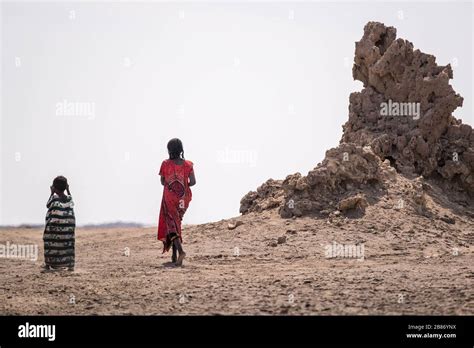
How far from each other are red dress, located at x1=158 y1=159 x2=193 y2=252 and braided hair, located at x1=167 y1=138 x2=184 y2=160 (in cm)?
11

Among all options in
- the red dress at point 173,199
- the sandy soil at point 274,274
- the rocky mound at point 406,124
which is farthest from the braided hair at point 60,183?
the rocky mound at point 406,124

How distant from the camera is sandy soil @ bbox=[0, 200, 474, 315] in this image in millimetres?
6539

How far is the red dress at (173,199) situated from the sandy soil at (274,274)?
53 cm

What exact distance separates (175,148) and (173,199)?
2.53ft

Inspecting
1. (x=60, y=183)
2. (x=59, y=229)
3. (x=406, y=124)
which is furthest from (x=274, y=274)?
(x=406, y=124)

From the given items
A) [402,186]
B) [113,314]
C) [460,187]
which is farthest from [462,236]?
[113,314]

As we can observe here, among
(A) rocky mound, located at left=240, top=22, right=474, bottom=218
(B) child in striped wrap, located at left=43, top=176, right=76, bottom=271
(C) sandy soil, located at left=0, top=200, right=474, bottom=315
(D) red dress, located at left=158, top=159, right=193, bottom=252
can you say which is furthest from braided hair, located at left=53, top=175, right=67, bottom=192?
(A) rocky mound, located at left=240, top=22, right=474, bottom=218

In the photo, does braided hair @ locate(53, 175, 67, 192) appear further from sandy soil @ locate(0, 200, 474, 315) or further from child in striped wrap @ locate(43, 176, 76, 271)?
sandy soil @ locate(0, 200, 474, 315)

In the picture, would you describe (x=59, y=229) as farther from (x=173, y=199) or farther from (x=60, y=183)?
(x=173, y=199)

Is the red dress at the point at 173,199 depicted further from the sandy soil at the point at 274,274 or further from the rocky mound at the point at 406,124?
the rocky mound at the point at 406,124

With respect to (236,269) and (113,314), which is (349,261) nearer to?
(236,269)

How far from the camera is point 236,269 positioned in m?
9.52

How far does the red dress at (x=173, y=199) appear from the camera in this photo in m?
9.95

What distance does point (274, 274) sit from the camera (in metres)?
8.74
